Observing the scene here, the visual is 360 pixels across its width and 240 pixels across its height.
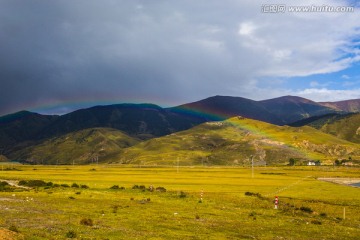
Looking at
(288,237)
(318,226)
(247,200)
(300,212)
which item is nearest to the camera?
(288,237)

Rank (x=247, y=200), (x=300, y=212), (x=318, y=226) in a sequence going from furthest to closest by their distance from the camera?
(x=247, y=200) → (x=300, y=212) → (x=318, y=226)

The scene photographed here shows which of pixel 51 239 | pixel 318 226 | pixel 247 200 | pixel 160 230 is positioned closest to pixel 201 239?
pixel 160 230

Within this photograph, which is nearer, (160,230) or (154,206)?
(160,230)

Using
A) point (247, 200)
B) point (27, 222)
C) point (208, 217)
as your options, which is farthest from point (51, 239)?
point (247, 200)

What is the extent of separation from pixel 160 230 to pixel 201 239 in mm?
4681

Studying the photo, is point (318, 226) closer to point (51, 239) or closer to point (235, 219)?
point (235, 219)

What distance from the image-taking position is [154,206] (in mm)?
50500

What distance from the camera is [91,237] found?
26.9 metres

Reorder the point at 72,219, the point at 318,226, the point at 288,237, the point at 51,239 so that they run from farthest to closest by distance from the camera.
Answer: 1. the point at 318,226
2. the point at 72,219
3. the point at 288,237
4. the point at 51,239

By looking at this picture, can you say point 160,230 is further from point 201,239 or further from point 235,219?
point 235,219

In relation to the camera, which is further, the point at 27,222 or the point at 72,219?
the point at 72,219

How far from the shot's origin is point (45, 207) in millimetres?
45000

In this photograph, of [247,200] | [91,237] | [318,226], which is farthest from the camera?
[247,200]

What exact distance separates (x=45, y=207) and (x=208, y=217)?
751 inches
